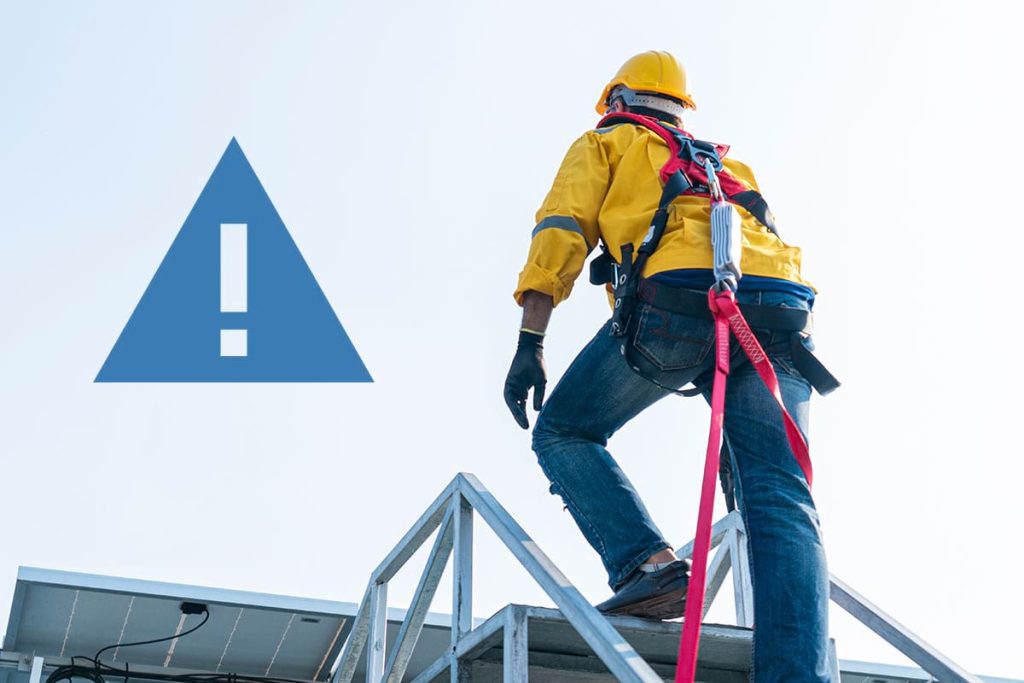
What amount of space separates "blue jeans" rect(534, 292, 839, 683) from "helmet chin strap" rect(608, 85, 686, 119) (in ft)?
2.97

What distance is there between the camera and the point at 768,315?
3246mm

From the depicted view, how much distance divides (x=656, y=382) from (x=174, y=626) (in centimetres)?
452

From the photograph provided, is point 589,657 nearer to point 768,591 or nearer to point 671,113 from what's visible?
point 768,591

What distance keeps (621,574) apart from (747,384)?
0.67 metres

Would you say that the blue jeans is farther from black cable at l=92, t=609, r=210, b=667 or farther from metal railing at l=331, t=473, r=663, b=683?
black cable at l=92, t=609, r=210, b=667

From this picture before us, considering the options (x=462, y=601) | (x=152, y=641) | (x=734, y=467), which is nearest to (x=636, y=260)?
(x=734, y=467)

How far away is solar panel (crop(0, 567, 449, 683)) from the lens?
21.5ft

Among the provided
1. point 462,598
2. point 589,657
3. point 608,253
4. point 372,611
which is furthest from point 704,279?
point 372,611

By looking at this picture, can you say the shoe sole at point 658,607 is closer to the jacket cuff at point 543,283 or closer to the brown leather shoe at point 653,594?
the brown leather shoe at point 653,594

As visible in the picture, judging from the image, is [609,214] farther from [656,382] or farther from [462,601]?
[462,601]

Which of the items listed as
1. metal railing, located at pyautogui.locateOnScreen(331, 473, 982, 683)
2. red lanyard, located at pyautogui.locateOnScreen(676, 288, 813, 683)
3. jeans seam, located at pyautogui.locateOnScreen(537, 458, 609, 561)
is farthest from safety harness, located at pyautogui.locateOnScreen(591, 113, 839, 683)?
jeans seam, located at pyautogui.locateOnScreen(537, 458, 609, 561)

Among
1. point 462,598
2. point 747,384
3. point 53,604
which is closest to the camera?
point 747,384

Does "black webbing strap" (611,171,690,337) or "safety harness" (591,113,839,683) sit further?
"black webbing strap" (611,171,690,337)

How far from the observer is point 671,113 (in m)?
4.05
